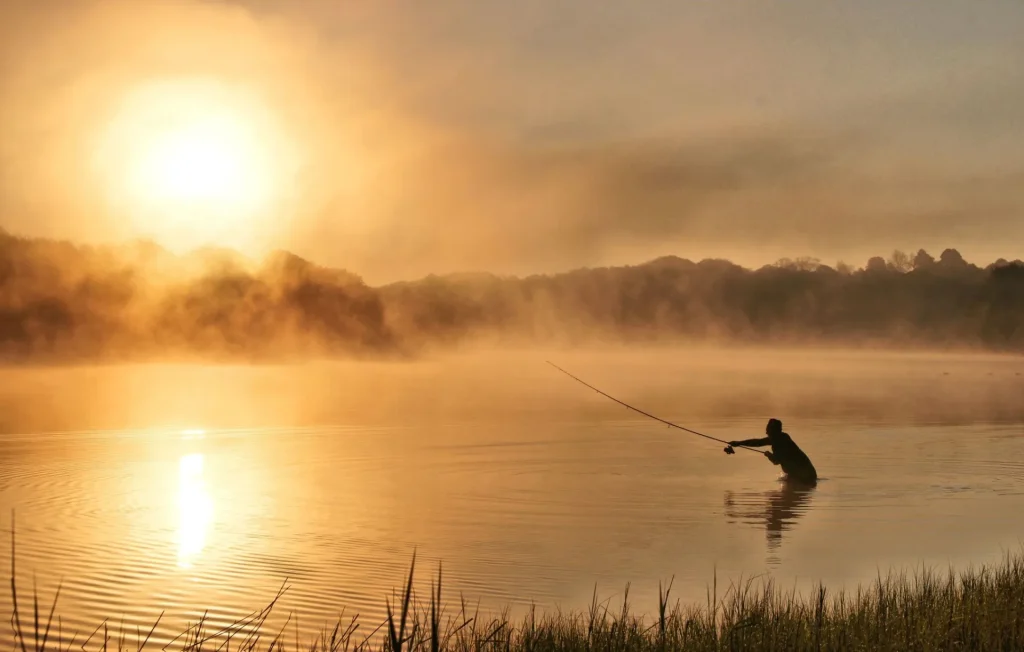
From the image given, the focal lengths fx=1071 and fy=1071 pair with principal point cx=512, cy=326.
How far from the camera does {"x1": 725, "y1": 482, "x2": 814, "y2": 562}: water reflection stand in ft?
55.0

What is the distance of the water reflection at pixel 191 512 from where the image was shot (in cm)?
1486

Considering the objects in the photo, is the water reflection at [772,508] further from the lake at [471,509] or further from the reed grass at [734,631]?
the reed grass at [734,631]

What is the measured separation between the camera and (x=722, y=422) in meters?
39.8

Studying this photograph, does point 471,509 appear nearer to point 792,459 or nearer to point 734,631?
point 792,459

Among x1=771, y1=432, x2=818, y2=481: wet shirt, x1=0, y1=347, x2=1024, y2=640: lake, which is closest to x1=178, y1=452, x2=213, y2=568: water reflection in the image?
x1=0, y1=347, x2=1024, y2=640: lake

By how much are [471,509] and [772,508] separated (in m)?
5.34

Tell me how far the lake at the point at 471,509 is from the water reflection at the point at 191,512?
68 millimetres

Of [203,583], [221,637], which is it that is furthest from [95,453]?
[221,637]

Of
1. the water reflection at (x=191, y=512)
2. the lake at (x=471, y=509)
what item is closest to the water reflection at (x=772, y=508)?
the lake at (x=471, y=509)

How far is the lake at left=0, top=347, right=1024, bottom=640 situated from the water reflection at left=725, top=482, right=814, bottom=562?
86 millimetres

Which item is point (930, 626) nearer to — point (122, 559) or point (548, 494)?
point (122, 559)

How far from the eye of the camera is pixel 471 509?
18.9m

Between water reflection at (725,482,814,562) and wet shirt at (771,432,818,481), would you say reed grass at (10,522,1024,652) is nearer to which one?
water reflection at (725,482,814,562)

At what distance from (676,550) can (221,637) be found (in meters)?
7.16
